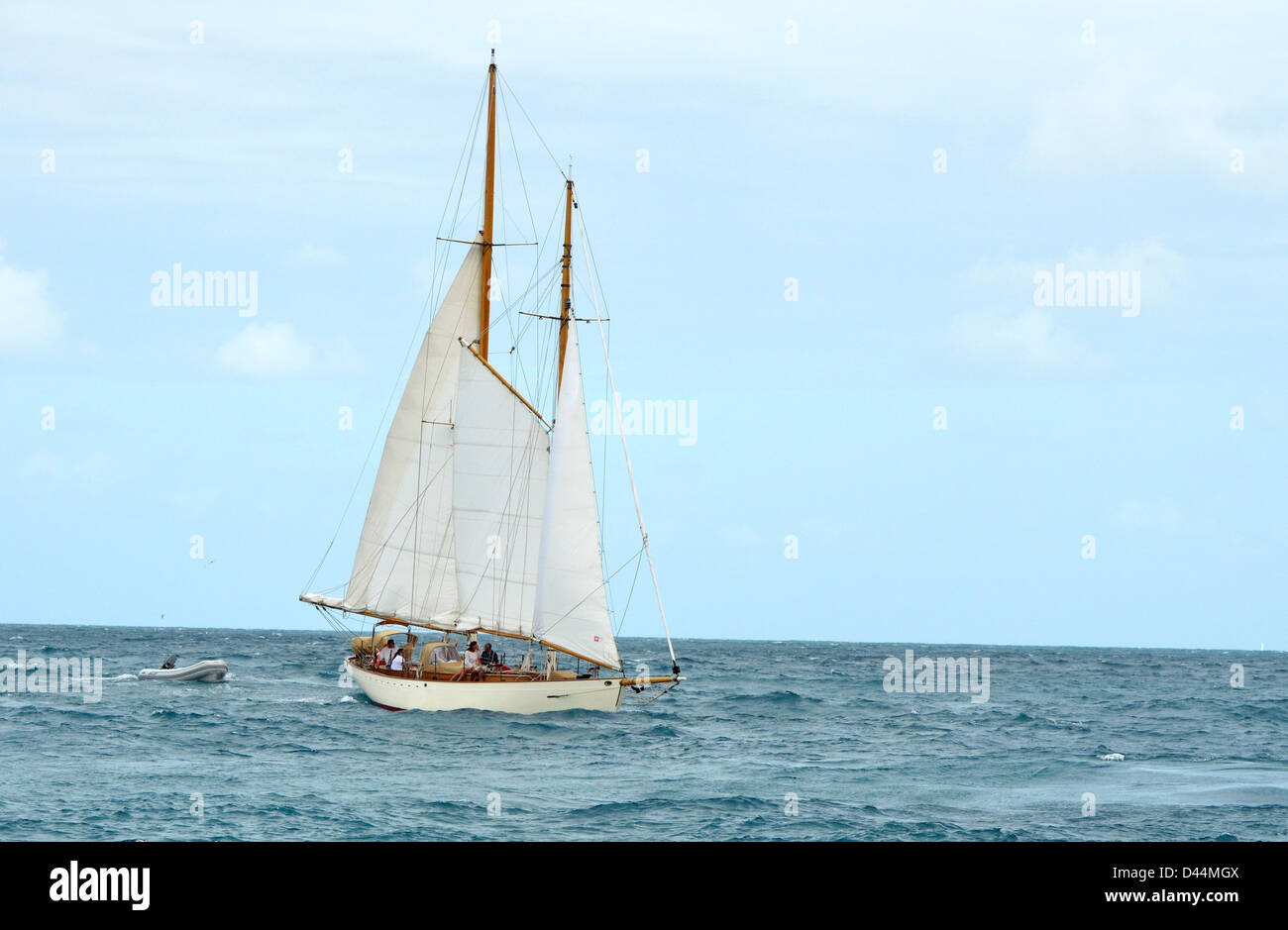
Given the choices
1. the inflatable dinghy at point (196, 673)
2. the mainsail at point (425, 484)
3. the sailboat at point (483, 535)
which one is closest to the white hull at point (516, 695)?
the sailboat at point (483, 535)

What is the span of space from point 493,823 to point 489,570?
20063mm

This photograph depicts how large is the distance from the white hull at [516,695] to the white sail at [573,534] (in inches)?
54.0

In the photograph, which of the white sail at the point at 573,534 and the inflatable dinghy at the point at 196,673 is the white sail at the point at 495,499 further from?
the inflatable dinghy at the point at 196,673

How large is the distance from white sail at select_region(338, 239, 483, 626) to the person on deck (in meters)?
2.76

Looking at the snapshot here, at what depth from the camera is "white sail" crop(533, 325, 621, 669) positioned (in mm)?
39688

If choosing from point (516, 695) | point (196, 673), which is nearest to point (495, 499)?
point (516, 695)

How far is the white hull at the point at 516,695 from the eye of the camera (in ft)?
132

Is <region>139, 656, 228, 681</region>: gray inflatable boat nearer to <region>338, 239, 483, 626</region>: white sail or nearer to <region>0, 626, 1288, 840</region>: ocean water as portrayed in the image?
<region>0, 626, 1288, 840</region>: ocean water

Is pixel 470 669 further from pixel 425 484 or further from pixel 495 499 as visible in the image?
pixel 425 484

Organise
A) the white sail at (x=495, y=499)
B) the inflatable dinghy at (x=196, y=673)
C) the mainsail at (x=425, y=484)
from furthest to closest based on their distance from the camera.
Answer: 1. the inflatable dinghy at (x=196, y=673)
2. the mainsail at (x=425, y=484)
3. the white sail at (x=495, y=499)

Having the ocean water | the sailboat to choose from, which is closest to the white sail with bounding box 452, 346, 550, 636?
the sailboat
